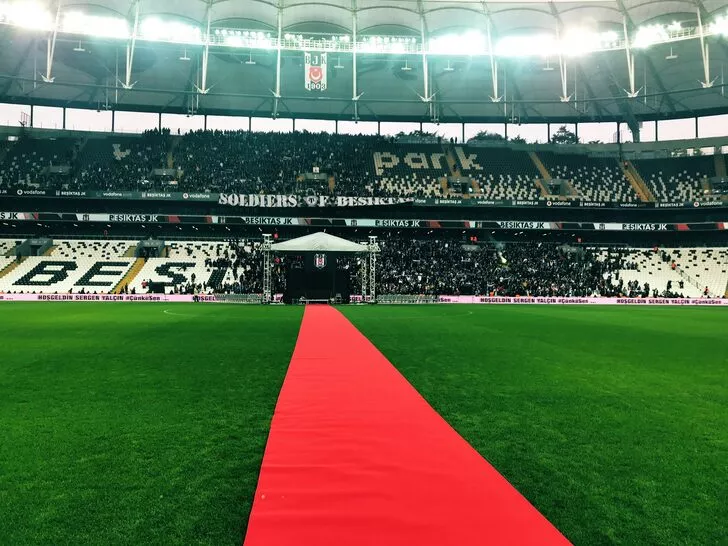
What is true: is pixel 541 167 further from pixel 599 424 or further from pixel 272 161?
pixel 599 424

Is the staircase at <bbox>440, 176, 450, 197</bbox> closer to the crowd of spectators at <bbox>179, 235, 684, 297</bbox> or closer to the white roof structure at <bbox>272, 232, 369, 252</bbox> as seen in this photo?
the crowd of spectators at <bbox>179, 235, 684, 297</bbox>

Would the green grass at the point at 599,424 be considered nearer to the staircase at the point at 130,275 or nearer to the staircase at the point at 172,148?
the staircase at the point at 130,275

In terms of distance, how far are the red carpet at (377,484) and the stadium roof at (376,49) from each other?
35372 mm

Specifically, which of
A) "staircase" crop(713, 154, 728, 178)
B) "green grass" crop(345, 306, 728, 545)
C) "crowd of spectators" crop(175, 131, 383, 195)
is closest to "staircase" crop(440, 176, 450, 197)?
"crowd of spectators" crop(175, 131, 383, 195)

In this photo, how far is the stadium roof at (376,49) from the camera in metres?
36.1

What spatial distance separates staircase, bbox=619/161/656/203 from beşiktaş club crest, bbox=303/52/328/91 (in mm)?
31478

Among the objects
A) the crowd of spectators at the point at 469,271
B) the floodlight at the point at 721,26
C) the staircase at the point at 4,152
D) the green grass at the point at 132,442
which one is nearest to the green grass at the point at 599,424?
the green grass at the point at 132,442

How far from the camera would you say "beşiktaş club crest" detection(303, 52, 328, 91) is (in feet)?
119

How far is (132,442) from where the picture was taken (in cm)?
418

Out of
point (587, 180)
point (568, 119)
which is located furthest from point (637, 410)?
point (568, 119)

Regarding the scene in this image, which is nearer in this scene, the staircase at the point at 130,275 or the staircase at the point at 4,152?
the staircase at the point at 130,275

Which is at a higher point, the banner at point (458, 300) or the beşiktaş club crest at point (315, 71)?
the beşiktaş club crest at point (315, 71)

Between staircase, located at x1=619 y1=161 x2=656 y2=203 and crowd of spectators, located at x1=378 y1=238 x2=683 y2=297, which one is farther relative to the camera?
staircase, located at x1=619 y1=161 x2=656 y2=203

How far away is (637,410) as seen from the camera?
212 inches
